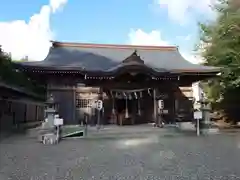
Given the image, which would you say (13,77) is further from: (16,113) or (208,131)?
(208,131)

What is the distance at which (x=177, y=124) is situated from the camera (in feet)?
52.5

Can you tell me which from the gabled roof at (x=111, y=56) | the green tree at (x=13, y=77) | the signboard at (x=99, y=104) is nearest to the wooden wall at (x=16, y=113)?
the green tree at (x=13, y=77)

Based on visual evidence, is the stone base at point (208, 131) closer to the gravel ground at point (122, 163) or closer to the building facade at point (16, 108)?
the gravel ground at point (122, 163)

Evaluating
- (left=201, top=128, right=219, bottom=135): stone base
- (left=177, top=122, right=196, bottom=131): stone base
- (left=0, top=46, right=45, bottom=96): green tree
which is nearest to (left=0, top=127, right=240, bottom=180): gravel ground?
(left=201, top=128, right=219, bottom=135): stone base

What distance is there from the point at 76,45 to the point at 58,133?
9495 mm

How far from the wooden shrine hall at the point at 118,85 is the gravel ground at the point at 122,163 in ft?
20.8

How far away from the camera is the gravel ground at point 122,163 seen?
18.2 feet

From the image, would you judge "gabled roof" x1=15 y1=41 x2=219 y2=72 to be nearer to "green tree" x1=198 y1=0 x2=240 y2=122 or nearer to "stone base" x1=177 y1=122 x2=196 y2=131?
"green tree" x1=198 y1=0 x2=240 y2=122

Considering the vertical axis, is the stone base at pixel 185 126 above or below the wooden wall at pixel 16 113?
below

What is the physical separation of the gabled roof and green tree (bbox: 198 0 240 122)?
1.69m

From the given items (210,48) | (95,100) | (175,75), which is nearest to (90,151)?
(95,100)

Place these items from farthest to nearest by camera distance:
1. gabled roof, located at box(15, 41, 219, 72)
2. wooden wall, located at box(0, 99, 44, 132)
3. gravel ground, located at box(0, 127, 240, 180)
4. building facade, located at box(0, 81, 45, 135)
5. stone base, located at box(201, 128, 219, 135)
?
wooden wall, located at box(0, 99, 44, 132) → building facade, located at box(0, 81, 45, 135) → gabled roof, located at box(15, 41, 219, 72) → stone base, located at box(201, 128, 219, 135) → gravel ground, located at box(0, 127, 240, 180)

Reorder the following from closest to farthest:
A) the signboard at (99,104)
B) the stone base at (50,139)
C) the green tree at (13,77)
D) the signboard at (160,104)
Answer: the stone base at (50,139) < the signboard at (99,104) < the signboard at (160,104) < the green tree at (13,77)

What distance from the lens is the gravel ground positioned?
554 centimetres
